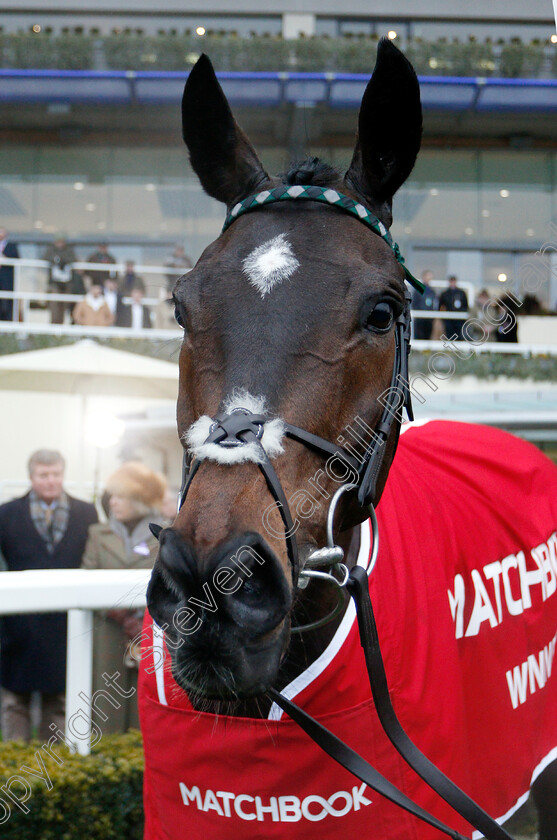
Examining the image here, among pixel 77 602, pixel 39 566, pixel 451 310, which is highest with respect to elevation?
pixel 451 310

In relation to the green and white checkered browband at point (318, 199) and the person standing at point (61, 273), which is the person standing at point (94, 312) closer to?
the person standing at point (61, 273)

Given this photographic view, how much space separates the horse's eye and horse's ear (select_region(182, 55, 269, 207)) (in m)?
0.64

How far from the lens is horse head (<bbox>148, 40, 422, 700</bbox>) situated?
1.34 meters

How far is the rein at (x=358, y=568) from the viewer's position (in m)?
1.47

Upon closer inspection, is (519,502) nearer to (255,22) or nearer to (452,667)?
(452,667)

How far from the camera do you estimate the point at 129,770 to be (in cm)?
270

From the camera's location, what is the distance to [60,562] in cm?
463

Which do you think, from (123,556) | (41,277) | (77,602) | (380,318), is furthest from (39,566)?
(41,277)

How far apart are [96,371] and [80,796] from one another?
254 inches

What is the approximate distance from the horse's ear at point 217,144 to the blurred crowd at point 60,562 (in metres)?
1.15

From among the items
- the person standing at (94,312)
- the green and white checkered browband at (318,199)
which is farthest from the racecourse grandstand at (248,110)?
the green and white checkered browband at (318,199)

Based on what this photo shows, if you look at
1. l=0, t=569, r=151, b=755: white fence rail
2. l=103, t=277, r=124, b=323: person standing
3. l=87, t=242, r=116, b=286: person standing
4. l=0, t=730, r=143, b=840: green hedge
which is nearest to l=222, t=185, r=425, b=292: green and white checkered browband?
l=0, t=569, r=151, b=755: white fence rail

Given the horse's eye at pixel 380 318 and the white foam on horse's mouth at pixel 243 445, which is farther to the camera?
the horse's eye at pixel 380 318

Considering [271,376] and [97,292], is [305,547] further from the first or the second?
[97,292]
